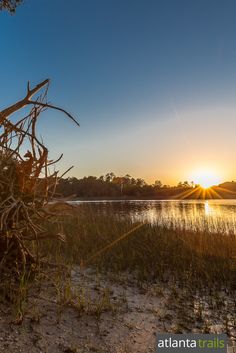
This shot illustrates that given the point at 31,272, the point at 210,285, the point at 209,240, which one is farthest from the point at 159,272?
the point at 209,240

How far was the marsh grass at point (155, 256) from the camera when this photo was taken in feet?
20.0

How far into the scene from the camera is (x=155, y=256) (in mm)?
7133

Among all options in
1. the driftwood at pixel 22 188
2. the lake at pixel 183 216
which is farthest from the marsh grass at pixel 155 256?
the lake at pixel 183 216

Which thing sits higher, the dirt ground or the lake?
the lake

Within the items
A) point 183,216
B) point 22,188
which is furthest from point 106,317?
point 183,216

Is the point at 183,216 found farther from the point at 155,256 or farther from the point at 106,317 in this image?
the point at 106,317

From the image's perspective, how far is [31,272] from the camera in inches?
176

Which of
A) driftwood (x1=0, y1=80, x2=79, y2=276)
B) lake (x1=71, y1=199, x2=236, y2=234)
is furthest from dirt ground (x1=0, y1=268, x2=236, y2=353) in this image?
lake (x1=71, y1=199, x2=236, y2=234)

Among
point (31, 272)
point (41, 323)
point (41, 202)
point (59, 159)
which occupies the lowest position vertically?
point (41, 323)

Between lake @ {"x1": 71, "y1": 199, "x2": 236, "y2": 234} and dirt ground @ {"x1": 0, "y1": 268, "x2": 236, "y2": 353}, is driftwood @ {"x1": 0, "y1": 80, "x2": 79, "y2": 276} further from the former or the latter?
lake @ {"x1": 71, "y1": 199, "x2": 236, "y2": 234}

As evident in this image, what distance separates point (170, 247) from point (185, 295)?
2742 mm

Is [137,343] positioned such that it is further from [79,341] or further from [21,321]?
[21,321]

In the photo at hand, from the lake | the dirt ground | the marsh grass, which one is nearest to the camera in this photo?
the dirt ground

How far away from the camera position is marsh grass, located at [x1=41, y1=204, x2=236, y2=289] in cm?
610
